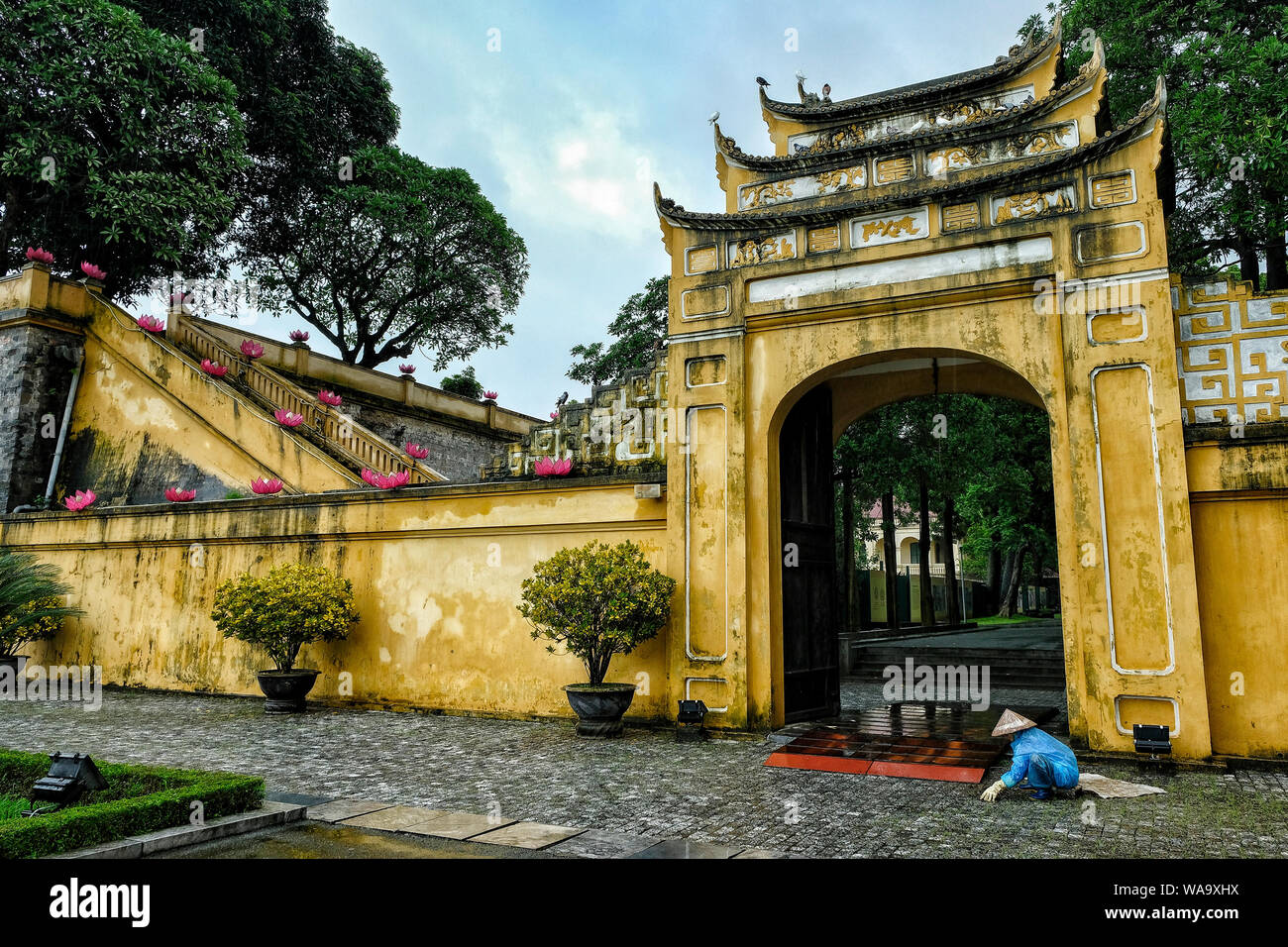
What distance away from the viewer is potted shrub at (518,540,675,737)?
27.5ft

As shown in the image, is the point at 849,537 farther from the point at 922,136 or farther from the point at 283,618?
the point at 283,618

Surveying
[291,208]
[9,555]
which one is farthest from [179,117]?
[9,555]

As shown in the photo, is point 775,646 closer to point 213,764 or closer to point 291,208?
point 213,764

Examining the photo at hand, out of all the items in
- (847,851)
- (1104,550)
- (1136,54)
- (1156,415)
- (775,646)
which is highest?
(1136,54)

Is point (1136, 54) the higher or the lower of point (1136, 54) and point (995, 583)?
the higher

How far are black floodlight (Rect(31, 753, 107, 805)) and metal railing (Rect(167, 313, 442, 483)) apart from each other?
8.94 m

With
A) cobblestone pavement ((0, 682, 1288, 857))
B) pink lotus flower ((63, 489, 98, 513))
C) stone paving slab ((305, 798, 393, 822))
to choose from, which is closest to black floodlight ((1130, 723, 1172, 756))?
cobblestone pavement ((0, 682, 1288, 857))

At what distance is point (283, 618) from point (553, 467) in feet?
11.9

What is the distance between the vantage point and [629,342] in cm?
2462

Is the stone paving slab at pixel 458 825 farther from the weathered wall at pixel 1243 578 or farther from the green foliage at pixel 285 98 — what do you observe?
the green foliage at pixel 285 98

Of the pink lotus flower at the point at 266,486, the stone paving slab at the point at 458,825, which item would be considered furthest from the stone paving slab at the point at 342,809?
the pink lotus flower at the point at 266,486

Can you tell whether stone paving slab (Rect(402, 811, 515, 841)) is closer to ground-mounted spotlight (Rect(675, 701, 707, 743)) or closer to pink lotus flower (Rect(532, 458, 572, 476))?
ground-mounted spotlight (Rect(675, 701, 707, 743))

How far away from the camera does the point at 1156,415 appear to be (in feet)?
24.0
